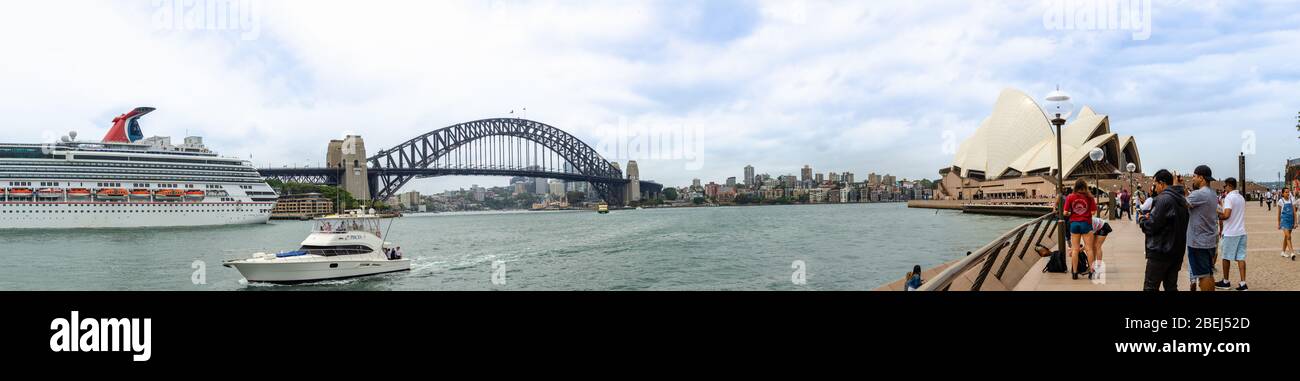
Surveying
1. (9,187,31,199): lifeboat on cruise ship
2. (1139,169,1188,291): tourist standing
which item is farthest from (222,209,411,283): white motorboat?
(9,187,31,199): lifeboat on cruise ship

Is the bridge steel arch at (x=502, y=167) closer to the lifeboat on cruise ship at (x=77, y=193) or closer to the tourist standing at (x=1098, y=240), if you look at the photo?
the lifeboat on cruise ship at (x=77, y=193)

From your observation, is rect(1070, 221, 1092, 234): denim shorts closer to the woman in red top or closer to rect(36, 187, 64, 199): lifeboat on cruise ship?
the woman in red top

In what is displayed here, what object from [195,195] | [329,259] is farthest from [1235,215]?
[195,195]
